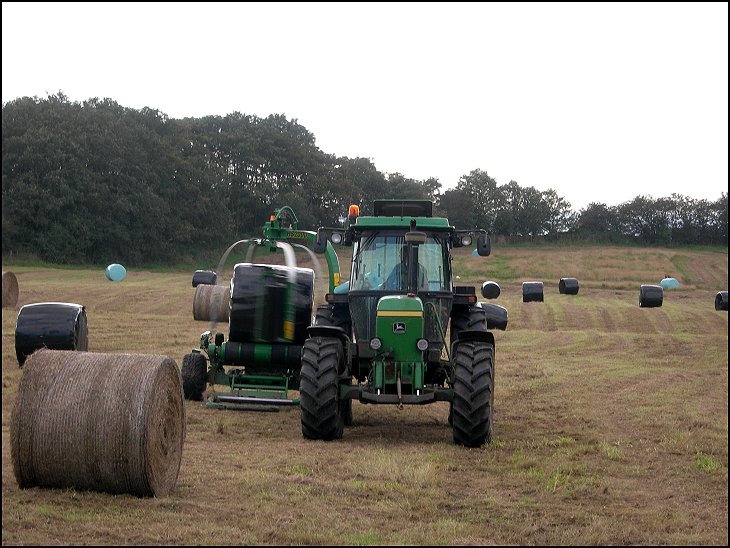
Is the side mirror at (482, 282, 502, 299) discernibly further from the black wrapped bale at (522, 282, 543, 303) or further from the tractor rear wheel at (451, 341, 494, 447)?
the tractor rear wheel at (451, 341, 494, 447)

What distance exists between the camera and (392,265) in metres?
10.7

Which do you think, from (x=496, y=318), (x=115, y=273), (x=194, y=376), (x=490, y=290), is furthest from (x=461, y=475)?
(x=115, y=273)

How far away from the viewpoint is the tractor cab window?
10.6 m

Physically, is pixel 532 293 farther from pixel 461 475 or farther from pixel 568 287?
pixel 461 475

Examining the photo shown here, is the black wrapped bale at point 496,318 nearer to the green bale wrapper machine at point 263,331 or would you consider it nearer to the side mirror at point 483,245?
the green bale wrapper machine at point 263,331

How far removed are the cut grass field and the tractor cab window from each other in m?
1.60

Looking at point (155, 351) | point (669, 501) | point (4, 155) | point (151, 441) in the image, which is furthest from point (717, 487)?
point (4, 155)

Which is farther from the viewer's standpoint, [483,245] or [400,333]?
[483,245]

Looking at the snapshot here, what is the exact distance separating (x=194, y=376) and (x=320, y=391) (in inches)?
129

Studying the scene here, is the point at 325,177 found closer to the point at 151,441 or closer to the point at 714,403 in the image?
the point at 714,403

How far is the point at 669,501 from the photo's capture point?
734 centimetres

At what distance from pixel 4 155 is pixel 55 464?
2638 centimetres

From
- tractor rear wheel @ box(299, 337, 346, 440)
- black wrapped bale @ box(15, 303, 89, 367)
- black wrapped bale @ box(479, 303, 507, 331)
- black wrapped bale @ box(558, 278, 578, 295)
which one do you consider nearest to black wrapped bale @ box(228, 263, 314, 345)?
tractor rear wheel @ box(299, 337, 346, 440)

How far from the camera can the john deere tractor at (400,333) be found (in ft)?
31.0
